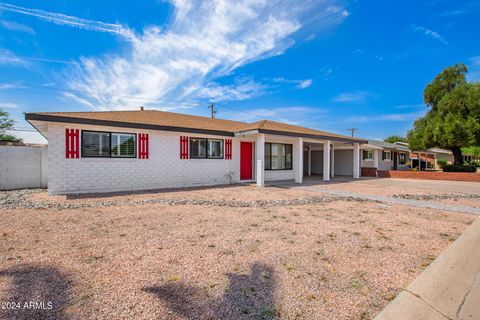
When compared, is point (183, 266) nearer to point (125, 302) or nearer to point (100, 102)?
point (125, 302)

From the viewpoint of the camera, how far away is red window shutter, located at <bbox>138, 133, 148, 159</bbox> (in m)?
10.8

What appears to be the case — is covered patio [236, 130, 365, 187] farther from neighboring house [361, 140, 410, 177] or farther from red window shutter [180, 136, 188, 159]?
red window shutter [180, 136, 188, 159]

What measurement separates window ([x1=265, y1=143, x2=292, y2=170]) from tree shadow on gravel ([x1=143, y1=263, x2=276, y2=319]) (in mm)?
12072

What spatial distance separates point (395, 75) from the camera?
18688 millimetres

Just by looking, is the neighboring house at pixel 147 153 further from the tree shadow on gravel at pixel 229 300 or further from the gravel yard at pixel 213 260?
the tree shadow on gravel at pixel 229 300

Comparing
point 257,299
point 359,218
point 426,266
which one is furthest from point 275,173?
point 257,299

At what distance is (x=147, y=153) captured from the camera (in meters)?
10.9

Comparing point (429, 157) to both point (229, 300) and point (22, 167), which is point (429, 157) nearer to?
point (229, 300)

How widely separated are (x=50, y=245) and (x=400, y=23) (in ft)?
55.2

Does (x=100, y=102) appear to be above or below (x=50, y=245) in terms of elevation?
above

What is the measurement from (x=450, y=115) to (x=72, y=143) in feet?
79.3

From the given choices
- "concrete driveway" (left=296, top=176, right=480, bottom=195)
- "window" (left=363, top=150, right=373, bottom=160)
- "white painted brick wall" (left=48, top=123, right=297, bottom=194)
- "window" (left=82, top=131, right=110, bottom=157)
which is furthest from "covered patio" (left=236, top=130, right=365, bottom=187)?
"window" (left=82, top=131, right=110, bottom=157)

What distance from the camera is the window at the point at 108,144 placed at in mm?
9703

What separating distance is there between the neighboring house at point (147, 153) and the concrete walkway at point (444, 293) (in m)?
9.01
